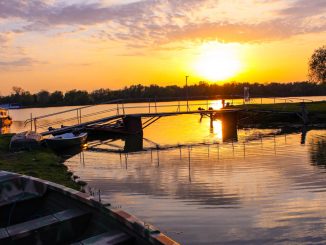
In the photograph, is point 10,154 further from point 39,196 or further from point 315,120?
point 315,120

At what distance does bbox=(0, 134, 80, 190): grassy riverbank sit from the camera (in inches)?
613

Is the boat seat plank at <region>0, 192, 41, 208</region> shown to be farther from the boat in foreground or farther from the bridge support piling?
the bridge support piling

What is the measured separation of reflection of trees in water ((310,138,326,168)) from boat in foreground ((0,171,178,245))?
13793 millimetres

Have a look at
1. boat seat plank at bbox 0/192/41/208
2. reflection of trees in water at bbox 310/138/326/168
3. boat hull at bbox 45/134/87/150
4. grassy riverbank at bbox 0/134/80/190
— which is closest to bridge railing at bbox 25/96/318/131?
boat hull at bbox 45/134/87/150

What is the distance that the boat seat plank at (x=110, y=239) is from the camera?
536 centimetres

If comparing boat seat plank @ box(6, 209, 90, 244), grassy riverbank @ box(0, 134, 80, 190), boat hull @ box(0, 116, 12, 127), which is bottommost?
boat hull @ box(0, 116, 12, 127)

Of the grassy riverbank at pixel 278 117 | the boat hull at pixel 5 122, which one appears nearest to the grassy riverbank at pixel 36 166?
the grassy riverbank at pixel 278 117

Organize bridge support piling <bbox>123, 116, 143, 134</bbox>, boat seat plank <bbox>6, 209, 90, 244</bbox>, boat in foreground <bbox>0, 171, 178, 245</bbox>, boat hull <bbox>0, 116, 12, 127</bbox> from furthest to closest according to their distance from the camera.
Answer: boat hull <bbox>0, 116, 12, 127</bbox>
bridge support piling <bbox>123, 116, 143, 134</bbox>
boat seat plank <bbox>6, 209, 90, 244</bbox>
boat in foreground <bbox>0, 171, 178, 245</bbox>

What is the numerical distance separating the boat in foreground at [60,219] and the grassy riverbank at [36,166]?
20.3 ft

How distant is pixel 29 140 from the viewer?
24.6 meters

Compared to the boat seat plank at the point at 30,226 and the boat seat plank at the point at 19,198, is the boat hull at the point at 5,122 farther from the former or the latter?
the boat seat plank at the point at 30,226

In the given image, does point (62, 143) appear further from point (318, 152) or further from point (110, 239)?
point (110, 239)

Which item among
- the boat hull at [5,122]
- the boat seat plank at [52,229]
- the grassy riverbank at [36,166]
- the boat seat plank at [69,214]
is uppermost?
the boat seat plank at [69,214]

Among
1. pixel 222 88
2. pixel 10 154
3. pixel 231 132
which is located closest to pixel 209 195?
pixel 10 154
